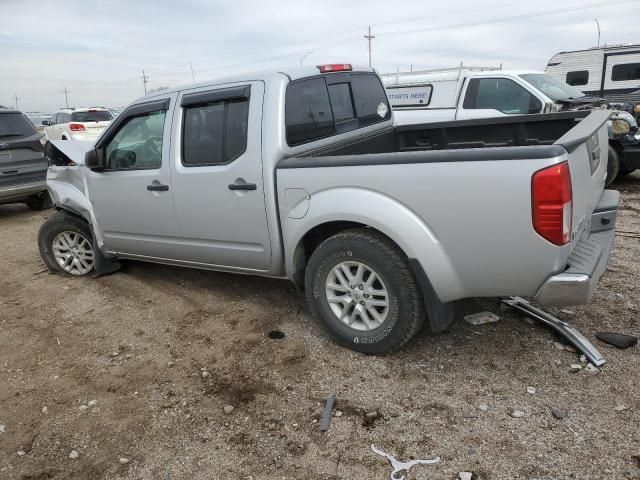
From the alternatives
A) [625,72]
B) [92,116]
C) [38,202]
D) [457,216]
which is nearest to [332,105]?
[457,216]

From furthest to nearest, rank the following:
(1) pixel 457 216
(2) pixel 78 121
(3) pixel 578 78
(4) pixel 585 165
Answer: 1. (2) pixel 78 121
2. (3) pixel 578 78
3. (4) pixel 585 165
4. (1) pixel 457 216

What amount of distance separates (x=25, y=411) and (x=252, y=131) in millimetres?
2235

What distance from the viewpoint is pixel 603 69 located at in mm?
15750

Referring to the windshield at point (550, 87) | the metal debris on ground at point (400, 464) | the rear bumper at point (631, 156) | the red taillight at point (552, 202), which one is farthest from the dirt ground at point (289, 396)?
the windshield at point (550, 87)

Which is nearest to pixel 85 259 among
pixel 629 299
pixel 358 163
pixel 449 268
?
pixel 358 163

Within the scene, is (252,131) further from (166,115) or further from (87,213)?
(87,213)

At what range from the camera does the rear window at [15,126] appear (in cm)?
823

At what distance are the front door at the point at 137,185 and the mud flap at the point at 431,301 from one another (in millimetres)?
2064

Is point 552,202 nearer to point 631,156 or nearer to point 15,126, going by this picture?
point 631,156

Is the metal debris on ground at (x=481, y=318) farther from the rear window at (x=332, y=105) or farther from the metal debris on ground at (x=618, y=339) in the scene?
the rear window at (x=332, y=105)

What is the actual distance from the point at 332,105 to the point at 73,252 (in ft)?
10.2

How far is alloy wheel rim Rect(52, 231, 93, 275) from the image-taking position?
5164mm

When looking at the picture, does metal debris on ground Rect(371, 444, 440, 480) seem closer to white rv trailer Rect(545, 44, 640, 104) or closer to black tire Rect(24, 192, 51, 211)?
black tire Rect(24, 192, 51, 211)

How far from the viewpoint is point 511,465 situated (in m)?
2.33
